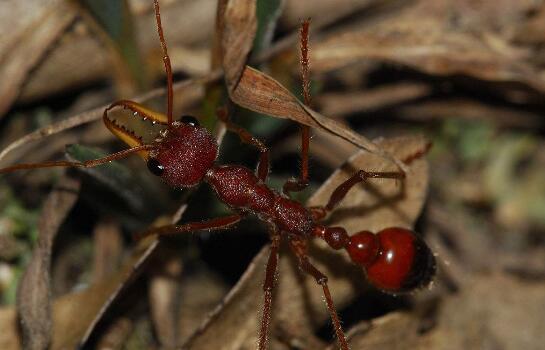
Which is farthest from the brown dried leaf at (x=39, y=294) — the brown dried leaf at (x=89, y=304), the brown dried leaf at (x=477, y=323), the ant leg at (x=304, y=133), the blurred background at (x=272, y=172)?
the brown dried leaf at (x=477, y=323)

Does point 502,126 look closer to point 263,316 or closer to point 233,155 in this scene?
point 233,155

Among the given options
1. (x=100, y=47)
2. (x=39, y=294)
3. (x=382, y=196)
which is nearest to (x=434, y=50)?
(x=382, y=196)

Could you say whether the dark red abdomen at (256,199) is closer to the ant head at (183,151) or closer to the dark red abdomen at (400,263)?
the ant head at (183,151)

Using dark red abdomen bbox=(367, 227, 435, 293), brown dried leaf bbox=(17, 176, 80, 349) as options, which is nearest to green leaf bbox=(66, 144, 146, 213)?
brown dried leaf bbox=(17, 176, 80, 349)

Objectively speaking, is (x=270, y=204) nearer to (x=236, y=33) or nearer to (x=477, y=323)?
(x=236, y=33)

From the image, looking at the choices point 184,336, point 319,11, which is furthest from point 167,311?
point 319,11

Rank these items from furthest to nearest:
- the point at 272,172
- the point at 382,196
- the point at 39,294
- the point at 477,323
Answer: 1. the point at 272,172
2. the point at 477,323
3. the point at 382,196
4. the point at 39,294
